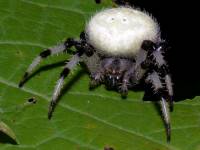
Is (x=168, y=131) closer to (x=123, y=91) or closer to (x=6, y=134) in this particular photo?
(x=123, y=91)

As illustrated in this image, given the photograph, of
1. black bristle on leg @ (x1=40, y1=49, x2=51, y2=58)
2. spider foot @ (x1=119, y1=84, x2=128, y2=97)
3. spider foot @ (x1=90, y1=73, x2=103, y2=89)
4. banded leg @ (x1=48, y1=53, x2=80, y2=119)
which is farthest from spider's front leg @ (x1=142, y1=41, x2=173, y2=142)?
black bristle on leg @ (x1=40, y1=49, x2=51, y2=58)

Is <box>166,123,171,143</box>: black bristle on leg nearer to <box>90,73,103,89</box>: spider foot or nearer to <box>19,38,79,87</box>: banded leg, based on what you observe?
<box>90,73,103,89</box>: spider foot

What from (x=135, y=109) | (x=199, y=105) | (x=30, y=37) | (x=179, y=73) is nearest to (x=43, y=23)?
(x=30, y=37)

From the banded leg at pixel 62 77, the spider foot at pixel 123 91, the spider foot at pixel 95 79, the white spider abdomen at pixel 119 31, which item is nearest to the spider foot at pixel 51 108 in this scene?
the banded leg at pixel 62 77

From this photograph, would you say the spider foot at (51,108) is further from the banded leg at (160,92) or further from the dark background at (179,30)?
the dark background at (179,30)

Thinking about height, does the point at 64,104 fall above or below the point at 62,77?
below

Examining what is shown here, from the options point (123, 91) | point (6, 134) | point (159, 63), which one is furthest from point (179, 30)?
point (6, 134)

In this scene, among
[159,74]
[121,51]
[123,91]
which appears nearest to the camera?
[123,91]
